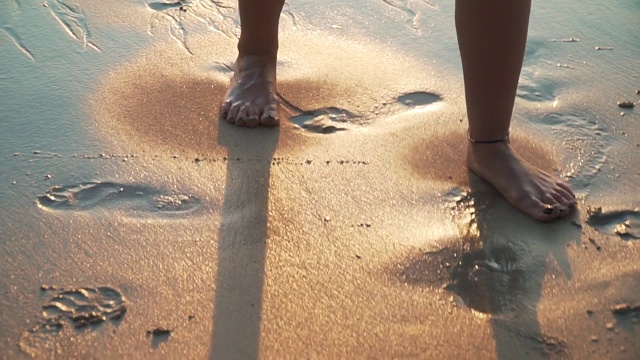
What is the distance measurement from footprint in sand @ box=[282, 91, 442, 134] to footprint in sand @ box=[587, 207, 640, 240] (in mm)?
693

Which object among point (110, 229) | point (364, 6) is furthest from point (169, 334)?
point (364, 6)

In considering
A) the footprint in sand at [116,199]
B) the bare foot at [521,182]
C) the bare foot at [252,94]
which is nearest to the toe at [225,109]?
the bare foot at [252,94]

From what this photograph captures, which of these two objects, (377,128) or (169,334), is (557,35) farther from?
(169,334)

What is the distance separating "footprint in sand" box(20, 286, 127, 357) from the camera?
5.54ft

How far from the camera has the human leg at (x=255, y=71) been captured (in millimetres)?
2555

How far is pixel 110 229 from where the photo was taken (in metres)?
2.04

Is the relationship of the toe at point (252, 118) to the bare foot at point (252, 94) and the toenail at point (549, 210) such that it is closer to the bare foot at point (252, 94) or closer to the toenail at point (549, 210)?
the bare foot at point (252, 94)

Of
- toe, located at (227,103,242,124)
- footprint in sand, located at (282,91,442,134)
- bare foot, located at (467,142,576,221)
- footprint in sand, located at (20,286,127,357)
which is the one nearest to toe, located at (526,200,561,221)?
bare foot, located at (467,142,576,221)

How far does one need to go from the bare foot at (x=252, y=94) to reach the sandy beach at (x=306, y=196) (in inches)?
1.9

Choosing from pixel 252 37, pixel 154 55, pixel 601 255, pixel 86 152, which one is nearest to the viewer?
pixel 601 255

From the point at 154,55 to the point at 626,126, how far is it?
1511mm

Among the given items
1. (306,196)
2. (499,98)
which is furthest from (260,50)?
(499,98)

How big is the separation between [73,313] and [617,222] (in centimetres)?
128

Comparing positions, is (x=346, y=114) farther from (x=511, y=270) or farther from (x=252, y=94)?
(x=511, y=270)
